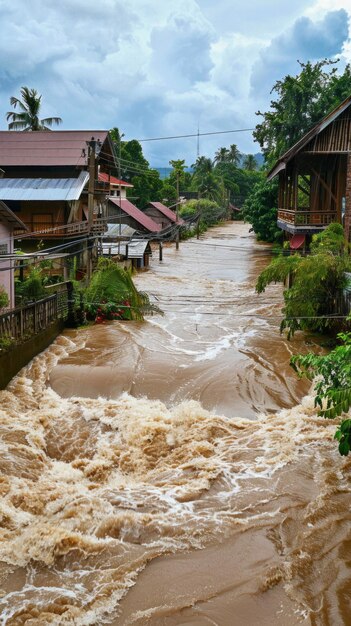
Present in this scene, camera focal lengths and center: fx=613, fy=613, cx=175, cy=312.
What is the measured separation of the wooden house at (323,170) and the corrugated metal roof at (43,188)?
35.0 ft

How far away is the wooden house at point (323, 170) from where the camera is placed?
26.7 metres

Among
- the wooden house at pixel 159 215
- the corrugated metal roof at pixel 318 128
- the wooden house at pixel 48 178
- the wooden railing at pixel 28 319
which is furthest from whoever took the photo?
the wooden house at pixel 159 215

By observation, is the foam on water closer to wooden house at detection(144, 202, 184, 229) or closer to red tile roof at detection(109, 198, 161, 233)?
red tile roof at detection(109, 198, 161, 233)

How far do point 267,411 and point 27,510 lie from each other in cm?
636

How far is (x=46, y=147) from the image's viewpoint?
3509 cm

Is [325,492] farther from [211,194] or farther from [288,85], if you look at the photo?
[211,194]

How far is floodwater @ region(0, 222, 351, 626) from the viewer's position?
785 centimetres

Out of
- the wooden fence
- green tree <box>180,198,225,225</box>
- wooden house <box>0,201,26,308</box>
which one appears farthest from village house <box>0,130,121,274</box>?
green tree <box>180,198,225,225</box>

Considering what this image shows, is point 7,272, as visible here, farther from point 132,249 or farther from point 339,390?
point 132,249

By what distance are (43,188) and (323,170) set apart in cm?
1494

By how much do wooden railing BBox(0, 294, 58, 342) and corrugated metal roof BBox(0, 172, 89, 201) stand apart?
12826mm

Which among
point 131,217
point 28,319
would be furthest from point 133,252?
point 28,319

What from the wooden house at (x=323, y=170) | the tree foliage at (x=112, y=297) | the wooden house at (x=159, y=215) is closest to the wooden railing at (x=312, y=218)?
the wooden house at (x=323, y=170)

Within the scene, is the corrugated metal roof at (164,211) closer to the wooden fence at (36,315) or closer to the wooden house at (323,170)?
the wooden house at (323,170)
